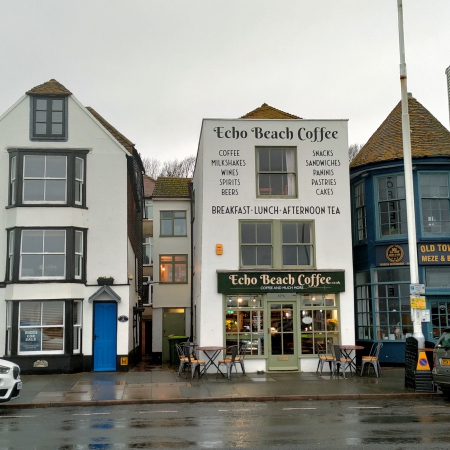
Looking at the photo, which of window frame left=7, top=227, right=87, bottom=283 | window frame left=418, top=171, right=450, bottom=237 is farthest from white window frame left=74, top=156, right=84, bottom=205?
window frame left=418, top=171, right=450, bottom=237

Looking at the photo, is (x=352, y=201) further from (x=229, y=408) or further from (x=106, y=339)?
(x=229, y=408)

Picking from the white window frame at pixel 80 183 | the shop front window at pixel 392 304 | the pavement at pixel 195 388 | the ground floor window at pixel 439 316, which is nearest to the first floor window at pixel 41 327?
the pavement at pixel 195 388

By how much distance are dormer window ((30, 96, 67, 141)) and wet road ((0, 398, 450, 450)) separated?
1120cm

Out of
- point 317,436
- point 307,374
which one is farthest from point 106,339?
point 317,436

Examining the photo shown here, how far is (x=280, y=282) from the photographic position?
68.8 feet

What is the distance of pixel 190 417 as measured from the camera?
42.0ft

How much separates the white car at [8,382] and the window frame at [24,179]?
29.8 ft

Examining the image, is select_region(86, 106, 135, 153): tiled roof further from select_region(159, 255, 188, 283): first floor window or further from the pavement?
the pavement

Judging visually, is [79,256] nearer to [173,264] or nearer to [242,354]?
[242,354]

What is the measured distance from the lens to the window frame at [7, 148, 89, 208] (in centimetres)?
2202

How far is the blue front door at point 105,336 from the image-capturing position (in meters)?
22.1

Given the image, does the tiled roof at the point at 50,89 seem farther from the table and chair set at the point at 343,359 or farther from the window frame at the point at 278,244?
the table and chair set at the point at 343,359

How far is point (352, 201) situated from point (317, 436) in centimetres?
1507

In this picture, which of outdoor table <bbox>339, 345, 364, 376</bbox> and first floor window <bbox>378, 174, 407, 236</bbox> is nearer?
outdoor table <bbox>339, 345, 364, 376</bbox>
